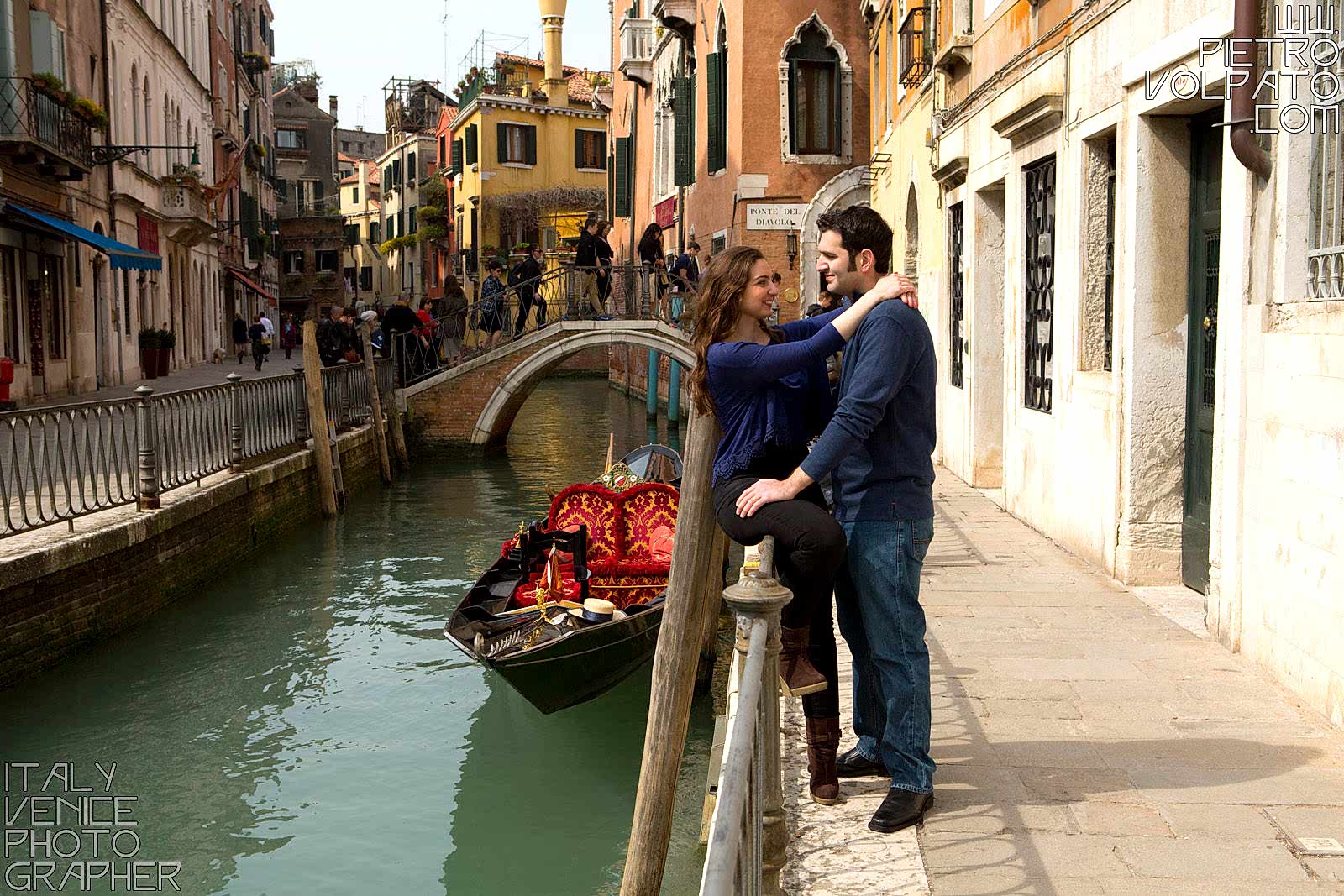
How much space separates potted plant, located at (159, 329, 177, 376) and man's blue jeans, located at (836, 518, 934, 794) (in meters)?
22.7

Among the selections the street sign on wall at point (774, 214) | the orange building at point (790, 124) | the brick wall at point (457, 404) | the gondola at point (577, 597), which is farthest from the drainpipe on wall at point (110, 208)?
the gondola at point (577, 597)

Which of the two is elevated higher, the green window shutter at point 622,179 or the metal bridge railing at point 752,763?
the green window shutter at point 622,179

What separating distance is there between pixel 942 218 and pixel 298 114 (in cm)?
5567

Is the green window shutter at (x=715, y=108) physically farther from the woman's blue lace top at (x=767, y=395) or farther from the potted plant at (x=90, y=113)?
the woman's blue lace top at (x=767, y=395)

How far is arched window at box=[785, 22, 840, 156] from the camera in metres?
20.4

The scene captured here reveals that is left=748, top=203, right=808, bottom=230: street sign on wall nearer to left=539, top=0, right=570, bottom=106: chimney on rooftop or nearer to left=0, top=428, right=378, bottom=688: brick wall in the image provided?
left=0, top=428, right=378, bottom=688: brick wall

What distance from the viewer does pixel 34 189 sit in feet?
56.5

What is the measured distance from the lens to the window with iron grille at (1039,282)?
9.03m

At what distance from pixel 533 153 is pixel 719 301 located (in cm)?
4084

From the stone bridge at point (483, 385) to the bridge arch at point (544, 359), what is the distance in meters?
0.01

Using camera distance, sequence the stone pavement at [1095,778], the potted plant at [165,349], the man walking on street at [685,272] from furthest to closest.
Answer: the potted plant at [165,349]
the man walking on street at [685,272]
the stone pavement at [1095,778]

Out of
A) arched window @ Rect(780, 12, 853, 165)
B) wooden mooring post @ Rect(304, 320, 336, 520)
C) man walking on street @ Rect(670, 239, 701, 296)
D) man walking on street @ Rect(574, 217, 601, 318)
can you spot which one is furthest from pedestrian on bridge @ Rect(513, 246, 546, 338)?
wooden mooring post @ Rect(304, 320, 336, 520)

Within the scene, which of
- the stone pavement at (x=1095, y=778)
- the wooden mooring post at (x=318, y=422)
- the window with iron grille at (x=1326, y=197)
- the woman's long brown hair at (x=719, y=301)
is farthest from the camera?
the wooden mooring post at (x=318, y=422)

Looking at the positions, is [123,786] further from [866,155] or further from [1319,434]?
[866,155]
